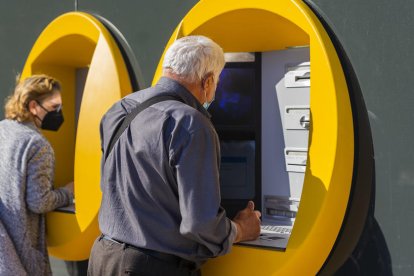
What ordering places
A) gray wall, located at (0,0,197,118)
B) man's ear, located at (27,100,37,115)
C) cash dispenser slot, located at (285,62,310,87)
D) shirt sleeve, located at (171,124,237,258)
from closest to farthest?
shirt sleeve, located at (171,124,237,258), cash dispenser slot, located at (285,62,310,87), gray wall, located at (0,0,197,118), man's ear, located at (27,100,37,115)

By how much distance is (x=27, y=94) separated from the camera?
352 centimetres

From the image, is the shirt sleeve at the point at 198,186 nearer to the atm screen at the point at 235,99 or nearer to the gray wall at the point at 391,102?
the gray wall at the point at 391,102

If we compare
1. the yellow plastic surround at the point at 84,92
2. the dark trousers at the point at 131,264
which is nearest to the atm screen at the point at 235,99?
the yellow plastic surround at the point at 84,92

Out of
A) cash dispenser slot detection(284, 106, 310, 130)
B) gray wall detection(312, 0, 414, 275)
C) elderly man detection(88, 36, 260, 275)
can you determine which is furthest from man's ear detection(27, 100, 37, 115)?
gray wall detection(312, 0, 414, 275)

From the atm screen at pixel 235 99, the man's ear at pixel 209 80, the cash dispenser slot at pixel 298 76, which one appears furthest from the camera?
the atm screen at pixel 235 99

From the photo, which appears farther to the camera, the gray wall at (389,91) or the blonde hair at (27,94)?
the blonde hair at (27,94)

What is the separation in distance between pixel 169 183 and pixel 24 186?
138 cm

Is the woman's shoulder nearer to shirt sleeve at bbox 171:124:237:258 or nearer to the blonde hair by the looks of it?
the blonde hair

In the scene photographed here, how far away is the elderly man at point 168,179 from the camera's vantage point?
2.17 m

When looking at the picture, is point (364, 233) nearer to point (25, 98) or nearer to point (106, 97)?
point (106, 97)

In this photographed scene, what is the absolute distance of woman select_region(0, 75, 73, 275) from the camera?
11.0 ft

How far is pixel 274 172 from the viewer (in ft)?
10.0

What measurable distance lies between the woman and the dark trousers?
1120 millimetres

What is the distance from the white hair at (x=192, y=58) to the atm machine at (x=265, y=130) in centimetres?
64
